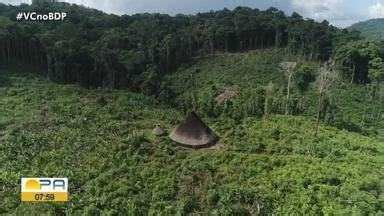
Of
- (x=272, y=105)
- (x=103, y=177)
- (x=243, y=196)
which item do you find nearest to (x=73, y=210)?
(x=103, y=177)

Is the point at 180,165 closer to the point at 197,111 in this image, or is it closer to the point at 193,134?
the point at 193,134

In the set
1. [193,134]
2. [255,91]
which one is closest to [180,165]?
[193,134]

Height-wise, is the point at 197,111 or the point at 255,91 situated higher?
the point at 255,91

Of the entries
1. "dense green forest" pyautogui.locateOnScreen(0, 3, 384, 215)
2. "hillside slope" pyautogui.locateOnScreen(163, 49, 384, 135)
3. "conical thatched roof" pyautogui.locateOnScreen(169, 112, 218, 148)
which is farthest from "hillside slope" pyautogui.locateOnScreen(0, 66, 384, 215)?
"hillside slope" pyautogui.locateOnScreen(163, 49, 384, 135)

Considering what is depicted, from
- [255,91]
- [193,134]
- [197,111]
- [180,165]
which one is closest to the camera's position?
[180,165]

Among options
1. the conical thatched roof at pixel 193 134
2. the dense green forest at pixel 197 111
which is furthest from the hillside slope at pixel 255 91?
the conical thatched roof at pixel 193 134

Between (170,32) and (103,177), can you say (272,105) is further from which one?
(170,32)

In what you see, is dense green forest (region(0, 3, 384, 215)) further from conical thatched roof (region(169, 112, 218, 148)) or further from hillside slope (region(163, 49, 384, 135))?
conical thatched roof (region(169, 112, 218, 148))
